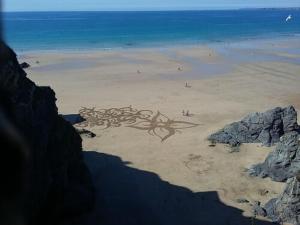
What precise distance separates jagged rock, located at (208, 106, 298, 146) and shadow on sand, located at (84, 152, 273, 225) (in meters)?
5.01

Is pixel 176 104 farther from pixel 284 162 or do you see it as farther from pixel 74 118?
pixel 284 162

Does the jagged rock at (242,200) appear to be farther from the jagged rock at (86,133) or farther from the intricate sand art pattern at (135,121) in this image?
the jagged rock at (86,133)

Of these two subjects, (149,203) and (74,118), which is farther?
(74,118)

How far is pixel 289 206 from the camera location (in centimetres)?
1213

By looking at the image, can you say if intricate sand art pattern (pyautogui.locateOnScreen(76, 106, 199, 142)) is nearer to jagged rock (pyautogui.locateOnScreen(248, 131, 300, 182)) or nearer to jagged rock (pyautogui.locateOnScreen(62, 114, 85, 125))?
jagged rock (pyautogui.locateOnScreen(62, 114, 85, 125))

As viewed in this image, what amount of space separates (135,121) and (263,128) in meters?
6.72

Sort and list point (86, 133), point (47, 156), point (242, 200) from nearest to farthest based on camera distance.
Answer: point (47, 156)
point (242, 200)
point (86, 133)

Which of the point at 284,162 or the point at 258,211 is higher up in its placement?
the point at 284,162

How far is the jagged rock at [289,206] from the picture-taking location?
472 inches

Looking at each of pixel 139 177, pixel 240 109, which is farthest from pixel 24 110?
pixel 240 109

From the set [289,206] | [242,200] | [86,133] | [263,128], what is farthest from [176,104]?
[289,206]

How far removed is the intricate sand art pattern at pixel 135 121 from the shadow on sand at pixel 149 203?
497cm

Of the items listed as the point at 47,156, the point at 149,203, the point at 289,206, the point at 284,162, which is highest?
the point at 47,156

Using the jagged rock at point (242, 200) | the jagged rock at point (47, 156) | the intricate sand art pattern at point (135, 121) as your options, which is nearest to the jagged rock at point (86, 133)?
the intricate sand art pattern at point (135, 121)
